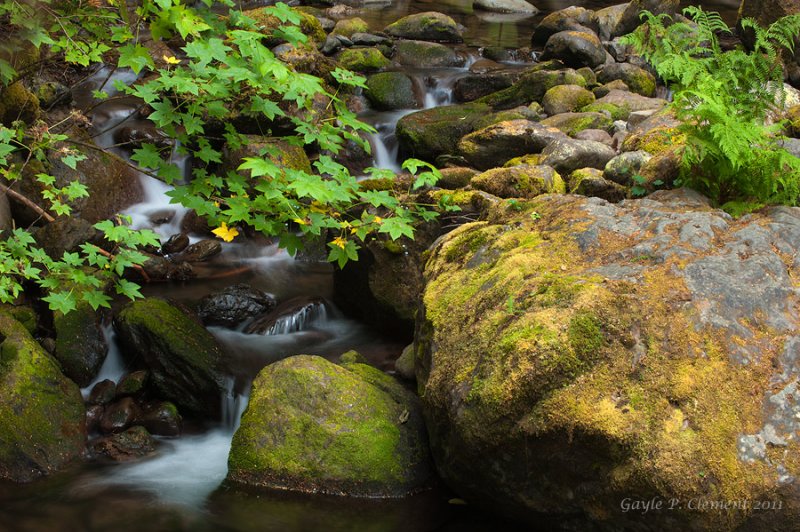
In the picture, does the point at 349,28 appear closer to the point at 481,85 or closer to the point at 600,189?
the point at 481,85

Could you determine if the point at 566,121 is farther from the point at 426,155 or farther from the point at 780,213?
the point at 780,213

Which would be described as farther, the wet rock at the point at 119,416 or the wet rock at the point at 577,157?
the wet rock at the point at 577,157

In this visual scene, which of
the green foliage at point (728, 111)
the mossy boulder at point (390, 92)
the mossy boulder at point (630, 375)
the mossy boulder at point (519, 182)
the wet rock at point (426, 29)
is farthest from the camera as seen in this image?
the wet rock at point (426, 29)

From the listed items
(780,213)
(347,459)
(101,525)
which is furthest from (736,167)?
(101,525)

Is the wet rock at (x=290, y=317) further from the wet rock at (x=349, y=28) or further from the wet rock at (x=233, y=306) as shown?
the wet rock at (x=349, y=28)

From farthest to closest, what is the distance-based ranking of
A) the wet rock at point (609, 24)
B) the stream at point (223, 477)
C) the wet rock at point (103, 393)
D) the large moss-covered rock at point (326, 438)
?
the wet rock at point (609, 24)
the wet rock at point (103, 393)
the large moss-covered rock at point (326, 438)
the stream at point (223, 477)

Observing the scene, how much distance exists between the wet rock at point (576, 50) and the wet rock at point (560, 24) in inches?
63.7

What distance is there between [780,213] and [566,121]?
574 cm

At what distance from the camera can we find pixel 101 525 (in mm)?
4551

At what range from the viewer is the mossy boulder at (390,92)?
1271 centimetres

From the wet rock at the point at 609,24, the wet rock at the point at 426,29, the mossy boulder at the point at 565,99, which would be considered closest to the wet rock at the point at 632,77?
the mossy boulder at the point at 565,99

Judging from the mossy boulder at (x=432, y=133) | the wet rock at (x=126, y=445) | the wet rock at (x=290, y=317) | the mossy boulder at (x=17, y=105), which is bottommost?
the wet rock at (x=126, y=445)

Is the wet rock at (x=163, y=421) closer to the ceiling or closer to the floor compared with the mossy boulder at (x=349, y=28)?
closer to the floor

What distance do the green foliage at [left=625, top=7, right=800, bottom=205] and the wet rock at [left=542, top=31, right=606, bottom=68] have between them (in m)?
9.47
